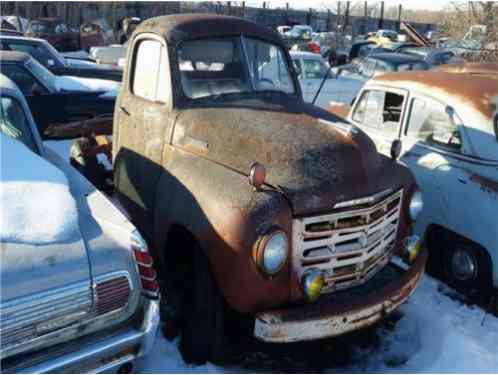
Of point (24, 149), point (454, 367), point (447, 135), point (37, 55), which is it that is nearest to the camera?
point (454, 367)

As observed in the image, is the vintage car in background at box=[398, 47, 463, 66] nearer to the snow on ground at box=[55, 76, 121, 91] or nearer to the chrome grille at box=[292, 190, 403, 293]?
the snow on ground at box=[55, 76, 121, 91]

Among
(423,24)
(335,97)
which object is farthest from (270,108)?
(423,24)

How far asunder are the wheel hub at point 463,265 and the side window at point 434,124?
97cm

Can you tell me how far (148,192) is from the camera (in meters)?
3.77

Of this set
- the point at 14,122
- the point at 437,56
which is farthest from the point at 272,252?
the point at 437,56

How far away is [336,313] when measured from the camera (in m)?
2.81

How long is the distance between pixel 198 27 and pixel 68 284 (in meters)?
2.59

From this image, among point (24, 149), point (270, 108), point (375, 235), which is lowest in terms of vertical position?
point (375, 235)

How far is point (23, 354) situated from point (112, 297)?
18.5 inches

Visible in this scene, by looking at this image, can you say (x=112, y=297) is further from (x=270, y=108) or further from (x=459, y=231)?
(x=459, y=231)

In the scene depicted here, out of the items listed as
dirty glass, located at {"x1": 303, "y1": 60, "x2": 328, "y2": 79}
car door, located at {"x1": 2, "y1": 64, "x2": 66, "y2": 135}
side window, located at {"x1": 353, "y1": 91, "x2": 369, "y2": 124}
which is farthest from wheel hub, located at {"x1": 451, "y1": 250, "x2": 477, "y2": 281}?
dirty glass, located at {"x1": 303, "y1": 60, "x2": 328, "y2": 79}

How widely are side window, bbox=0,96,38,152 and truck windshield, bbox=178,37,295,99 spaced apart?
1413 millimetres

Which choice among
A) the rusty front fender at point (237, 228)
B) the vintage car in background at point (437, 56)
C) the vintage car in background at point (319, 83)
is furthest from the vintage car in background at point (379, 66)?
the rusty front fender at point (237, 228)

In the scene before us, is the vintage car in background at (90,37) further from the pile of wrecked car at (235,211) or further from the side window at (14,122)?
the side window at (14,122)
